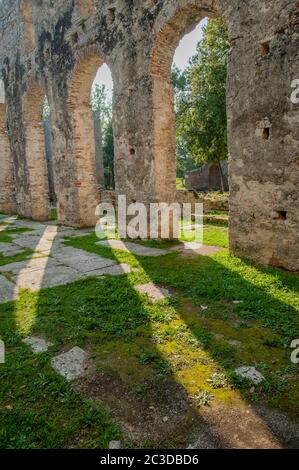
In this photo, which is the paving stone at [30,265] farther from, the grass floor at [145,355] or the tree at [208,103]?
the tree at [208,103]

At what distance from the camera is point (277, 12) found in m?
4.84

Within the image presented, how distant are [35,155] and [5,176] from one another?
11.0 ft

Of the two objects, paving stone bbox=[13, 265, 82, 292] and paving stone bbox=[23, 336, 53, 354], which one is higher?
paving stone bbox=[13, 265, 82, 292]

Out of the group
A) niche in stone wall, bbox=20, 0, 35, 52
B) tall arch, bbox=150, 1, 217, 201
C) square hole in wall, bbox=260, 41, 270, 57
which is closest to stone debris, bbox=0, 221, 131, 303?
tall arch, bbox=150, 1, 217, 201

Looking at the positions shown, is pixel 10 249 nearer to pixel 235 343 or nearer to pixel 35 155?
pixel 235 343

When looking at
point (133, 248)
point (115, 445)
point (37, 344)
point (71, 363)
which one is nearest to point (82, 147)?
point (133, 248)

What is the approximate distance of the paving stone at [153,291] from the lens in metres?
4.50

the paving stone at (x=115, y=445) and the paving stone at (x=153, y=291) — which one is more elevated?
the paving stone at (x=153, y=291)

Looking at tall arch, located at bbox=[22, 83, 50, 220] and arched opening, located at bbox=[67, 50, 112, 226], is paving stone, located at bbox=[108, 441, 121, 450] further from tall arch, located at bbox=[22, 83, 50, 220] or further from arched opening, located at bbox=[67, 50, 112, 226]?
tall arch, located at bbox=[22, 83, 50, 220]


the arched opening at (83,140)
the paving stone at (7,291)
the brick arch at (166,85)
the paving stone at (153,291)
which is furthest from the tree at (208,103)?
the paving stone at (7,291)

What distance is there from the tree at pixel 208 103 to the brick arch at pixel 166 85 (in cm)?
936

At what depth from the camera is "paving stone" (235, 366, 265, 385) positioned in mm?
2656

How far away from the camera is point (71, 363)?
9.84 feet

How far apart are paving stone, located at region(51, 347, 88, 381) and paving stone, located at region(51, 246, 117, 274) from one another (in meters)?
2.54
